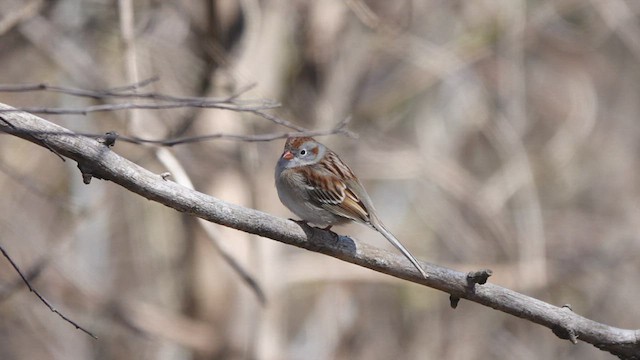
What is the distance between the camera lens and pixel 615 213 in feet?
29.7

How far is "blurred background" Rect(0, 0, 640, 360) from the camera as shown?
579 centimetres

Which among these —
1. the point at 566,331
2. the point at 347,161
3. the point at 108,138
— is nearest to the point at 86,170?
the point at 108,138

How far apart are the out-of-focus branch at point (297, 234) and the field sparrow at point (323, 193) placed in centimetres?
37

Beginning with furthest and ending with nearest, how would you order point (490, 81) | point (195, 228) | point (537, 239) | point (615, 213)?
1. point (615, 213)
2. point (490, 81)
3. point (537, 239)
4. point (195, 228)

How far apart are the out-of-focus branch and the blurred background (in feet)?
3.40

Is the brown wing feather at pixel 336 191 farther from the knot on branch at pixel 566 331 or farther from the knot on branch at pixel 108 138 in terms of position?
the knot on branch at pixel 108 138

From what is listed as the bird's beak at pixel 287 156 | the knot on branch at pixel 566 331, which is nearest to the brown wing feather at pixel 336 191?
the bird's beak at pixel 287 156

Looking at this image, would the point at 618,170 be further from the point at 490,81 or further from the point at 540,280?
the point at 540,280

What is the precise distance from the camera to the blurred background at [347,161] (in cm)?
579

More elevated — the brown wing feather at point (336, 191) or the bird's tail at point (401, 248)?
the brown wing feather at point (336, 191)

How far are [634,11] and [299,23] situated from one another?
346 centimetres

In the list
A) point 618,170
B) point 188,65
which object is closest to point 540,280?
point 188,65

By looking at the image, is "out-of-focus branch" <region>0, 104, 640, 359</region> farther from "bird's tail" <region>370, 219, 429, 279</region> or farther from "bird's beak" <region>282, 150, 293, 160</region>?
"bird's beak" <region>282, 150, 293, 160</region>

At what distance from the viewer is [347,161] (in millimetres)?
6625
